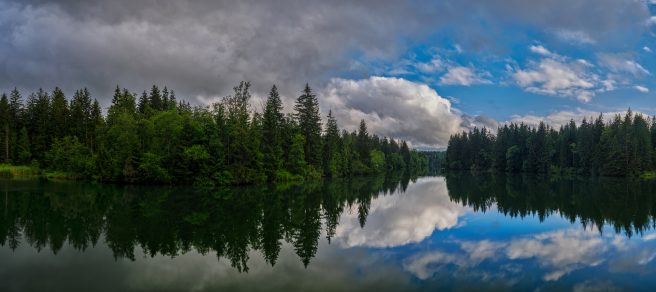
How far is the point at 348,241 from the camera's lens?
19.2 metres

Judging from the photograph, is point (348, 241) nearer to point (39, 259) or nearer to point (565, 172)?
point (39, 259)

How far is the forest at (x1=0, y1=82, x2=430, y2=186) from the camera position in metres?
52.4

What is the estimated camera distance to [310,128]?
243 feet

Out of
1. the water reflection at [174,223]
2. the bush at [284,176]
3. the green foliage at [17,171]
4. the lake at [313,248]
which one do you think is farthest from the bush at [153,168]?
the green foliage at [17,171]

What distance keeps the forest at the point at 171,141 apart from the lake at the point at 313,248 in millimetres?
21496

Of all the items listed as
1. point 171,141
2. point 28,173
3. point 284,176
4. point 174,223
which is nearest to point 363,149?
point 284,176

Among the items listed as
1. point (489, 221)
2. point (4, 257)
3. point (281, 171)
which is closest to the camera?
point (4, 257)

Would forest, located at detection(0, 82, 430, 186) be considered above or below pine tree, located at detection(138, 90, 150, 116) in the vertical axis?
below

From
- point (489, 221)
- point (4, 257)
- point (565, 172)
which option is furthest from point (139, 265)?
point (565, 172)

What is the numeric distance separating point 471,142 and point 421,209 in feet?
458

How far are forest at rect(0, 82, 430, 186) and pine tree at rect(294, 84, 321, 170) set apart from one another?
0.61 ft

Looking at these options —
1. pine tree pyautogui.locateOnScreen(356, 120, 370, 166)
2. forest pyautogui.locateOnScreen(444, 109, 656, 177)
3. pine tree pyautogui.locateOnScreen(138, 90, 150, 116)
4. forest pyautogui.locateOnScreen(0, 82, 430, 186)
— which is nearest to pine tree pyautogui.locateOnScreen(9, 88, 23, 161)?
forest pyautogui.locateOnScreen(0, 82, 430, 186)

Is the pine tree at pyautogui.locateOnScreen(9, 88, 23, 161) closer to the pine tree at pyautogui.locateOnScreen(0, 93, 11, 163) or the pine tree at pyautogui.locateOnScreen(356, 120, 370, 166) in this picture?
the pine tree at pyautogui.locateOnScreen(0, 93, 11, 163)

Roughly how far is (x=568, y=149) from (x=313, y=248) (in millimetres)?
125226
